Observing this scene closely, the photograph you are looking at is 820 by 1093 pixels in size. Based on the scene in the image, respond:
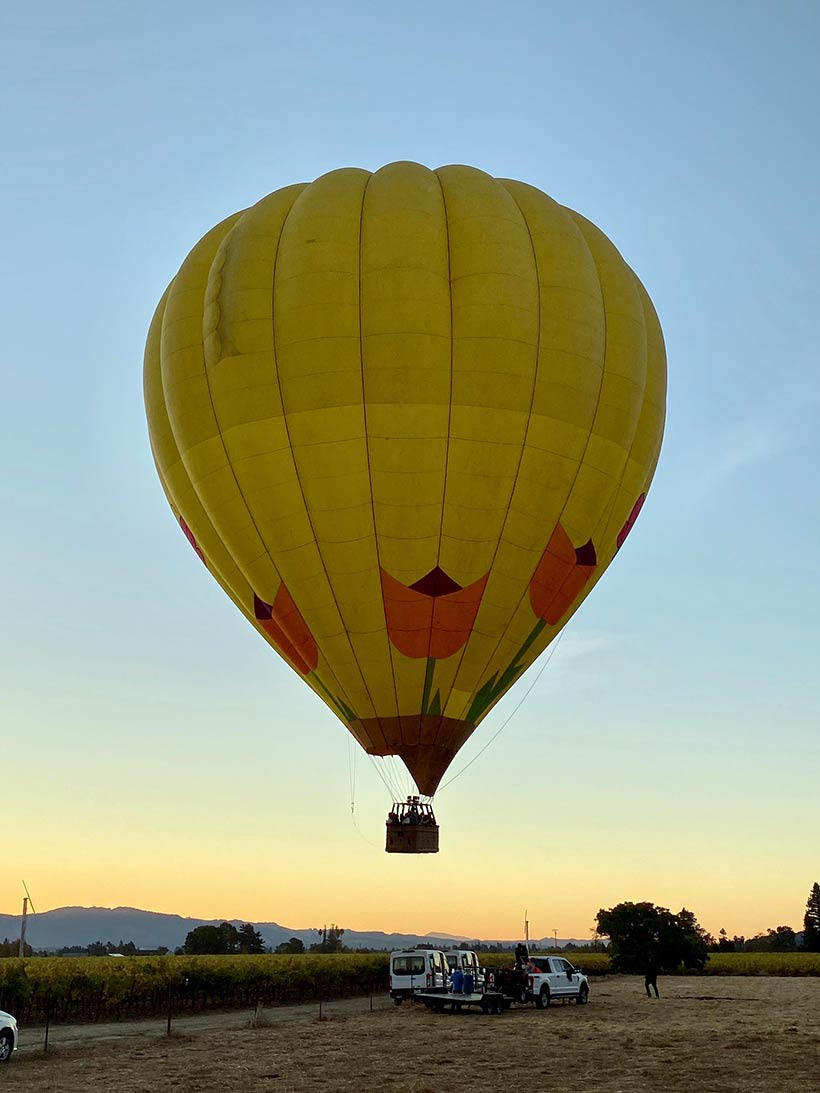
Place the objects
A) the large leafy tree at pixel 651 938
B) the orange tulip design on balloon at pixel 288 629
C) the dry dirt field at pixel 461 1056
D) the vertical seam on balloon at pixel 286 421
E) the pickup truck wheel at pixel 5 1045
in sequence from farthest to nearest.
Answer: the large leafy tree at pixel 651 938
the orange tulip design on balloon at pixel 288 629
the vertical seam on balloon at pixel 286 421
the pickup truck wheel at pixel 5 1045
the dry dirt field at pixel 461 1056

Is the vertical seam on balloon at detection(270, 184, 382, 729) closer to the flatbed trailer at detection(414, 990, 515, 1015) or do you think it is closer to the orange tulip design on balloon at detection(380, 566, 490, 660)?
the orange tulip design on balloon at detection(380, 566, 490, 660)

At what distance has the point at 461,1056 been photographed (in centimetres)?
1828

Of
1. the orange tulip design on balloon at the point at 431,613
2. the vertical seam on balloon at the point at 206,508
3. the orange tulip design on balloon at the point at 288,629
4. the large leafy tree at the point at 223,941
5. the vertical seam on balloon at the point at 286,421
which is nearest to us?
the vertical seam on balloon at the point at 286,421

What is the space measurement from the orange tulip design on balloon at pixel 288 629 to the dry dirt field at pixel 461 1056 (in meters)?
6.95

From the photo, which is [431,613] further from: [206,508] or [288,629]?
[206,508]

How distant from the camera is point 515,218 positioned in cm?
1973

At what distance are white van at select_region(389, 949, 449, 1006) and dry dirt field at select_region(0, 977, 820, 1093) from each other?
2.89 feet

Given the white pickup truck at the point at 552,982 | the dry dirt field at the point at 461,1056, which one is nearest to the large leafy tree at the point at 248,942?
the white pickup truck at the point at 552,982

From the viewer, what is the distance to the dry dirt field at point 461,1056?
49.8 ft

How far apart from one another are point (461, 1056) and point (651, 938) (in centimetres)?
4206

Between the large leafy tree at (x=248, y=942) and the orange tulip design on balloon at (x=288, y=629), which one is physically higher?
the orange tulip design on balloon at (x=288, y=629)

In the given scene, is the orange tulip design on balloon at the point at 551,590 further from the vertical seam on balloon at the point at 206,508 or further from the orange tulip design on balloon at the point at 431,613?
the vertical seam on balloon at the point at 206,508

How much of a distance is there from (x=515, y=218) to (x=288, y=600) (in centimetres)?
809

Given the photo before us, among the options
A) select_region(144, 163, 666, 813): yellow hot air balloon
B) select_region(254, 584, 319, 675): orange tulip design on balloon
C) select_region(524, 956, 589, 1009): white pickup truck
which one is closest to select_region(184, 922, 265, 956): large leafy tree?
select_region(524, 956, 589, 1009): white pickup truck
